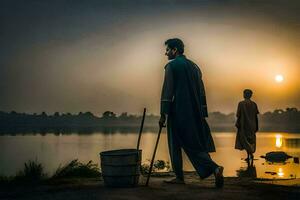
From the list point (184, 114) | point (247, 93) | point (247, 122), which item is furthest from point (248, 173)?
point (184, 114)

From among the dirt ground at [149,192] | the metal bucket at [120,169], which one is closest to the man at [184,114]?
the dirt ground at [149,192]

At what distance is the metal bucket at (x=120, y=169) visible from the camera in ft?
28.2

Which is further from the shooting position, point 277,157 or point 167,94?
point 277,157

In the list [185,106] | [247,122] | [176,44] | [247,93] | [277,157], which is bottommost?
[277,157]

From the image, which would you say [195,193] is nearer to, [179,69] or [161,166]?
[179,69]

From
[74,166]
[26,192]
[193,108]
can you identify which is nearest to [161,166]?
[74,166]

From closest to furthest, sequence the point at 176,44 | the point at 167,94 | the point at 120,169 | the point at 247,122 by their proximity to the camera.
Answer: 1. the point at 120,169
2. the point at 167,94
3. the point at 176,44
4. the point at 247,122

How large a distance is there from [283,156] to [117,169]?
1386cm

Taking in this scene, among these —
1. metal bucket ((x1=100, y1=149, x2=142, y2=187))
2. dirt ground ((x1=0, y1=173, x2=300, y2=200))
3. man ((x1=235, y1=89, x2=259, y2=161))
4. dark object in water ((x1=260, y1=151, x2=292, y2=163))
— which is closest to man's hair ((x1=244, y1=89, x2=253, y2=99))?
man ((x1=235, y1=89, x2=259, y2=161))

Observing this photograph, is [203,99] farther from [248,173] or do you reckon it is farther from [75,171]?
[248,173]

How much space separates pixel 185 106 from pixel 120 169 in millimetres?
1660

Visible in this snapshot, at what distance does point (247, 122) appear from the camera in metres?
17.4

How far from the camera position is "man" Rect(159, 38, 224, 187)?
9.10 meters

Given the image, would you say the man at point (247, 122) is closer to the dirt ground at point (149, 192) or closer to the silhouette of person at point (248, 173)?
the silhouette of person at point (248, 173)
